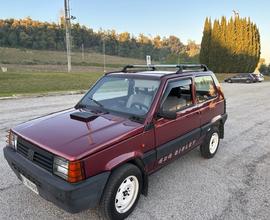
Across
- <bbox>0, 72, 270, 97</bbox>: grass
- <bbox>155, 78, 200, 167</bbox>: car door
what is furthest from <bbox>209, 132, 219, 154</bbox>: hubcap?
<bbox>0, 72, 270, 97</bbox>: grass

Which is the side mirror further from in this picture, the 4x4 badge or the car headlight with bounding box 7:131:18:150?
the car headlight with bounding box 7:131:18:150

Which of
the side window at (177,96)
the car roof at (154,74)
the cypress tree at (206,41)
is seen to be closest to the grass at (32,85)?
the car roof at (154,74)

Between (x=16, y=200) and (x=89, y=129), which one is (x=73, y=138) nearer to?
(x=89, y=129)

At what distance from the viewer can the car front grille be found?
2629mm

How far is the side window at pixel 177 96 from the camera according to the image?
11.7 ft

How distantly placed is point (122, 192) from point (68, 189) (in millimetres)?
748

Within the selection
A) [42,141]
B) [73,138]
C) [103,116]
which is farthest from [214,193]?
[42,141]

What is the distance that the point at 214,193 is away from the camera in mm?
3617

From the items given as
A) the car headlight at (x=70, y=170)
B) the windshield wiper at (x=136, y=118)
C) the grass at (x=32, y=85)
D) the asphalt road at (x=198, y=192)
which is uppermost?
the windshield wiper at (x=136, y=118)

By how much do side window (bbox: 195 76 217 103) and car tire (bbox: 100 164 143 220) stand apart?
1.98m

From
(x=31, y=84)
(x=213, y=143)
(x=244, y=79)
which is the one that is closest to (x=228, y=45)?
(x=244, y=79)

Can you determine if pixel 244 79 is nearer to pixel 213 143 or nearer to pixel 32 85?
pixel 32 85

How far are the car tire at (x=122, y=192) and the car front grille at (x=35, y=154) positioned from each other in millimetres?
670

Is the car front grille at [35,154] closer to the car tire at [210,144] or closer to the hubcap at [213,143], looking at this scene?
the car tire at [210,144]
